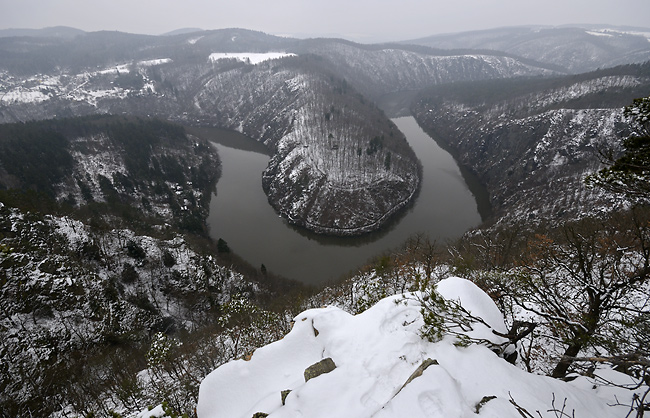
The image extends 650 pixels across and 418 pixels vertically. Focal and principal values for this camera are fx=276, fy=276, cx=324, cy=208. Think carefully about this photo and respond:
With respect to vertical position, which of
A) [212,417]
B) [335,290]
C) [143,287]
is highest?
[212,417]

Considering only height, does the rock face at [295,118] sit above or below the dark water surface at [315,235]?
above

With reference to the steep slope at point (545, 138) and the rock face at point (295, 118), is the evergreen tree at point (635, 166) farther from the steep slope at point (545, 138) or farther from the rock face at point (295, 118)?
the rock face at point (295, 118)

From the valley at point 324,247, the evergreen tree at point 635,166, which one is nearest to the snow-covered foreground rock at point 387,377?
the valley at point 324,247

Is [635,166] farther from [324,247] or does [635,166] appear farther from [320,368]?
[324,247]

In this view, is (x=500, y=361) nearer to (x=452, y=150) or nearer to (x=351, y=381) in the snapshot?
(x=351, y=381)

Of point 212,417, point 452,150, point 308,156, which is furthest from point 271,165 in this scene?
point 212,417

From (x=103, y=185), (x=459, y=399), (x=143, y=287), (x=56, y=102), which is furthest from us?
(x=56, y=102)
